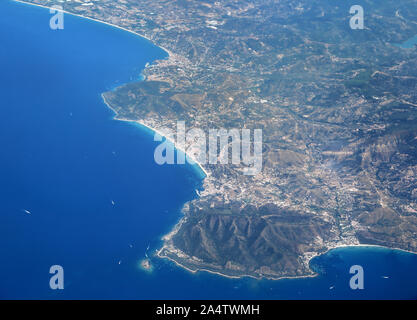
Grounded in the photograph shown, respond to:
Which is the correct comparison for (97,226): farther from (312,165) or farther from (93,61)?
(93,61)

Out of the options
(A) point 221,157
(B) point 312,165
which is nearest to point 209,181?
(A) point 221,157

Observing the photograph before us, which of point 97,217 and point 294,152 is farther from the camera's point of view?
point 294,152

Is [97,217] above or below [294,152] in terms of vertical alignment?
below

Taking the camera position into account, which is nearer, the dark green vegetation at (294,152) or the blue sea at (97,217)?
the blue sea at (97,217)

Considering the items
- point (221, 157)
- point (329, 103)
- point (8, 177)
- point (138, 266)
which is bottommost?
point (138, 266)

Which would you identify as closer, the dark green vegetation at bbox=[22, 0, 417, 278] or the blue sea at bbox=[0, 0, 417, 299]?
the blue sea at bbox=[0, 0, 417, 299]
